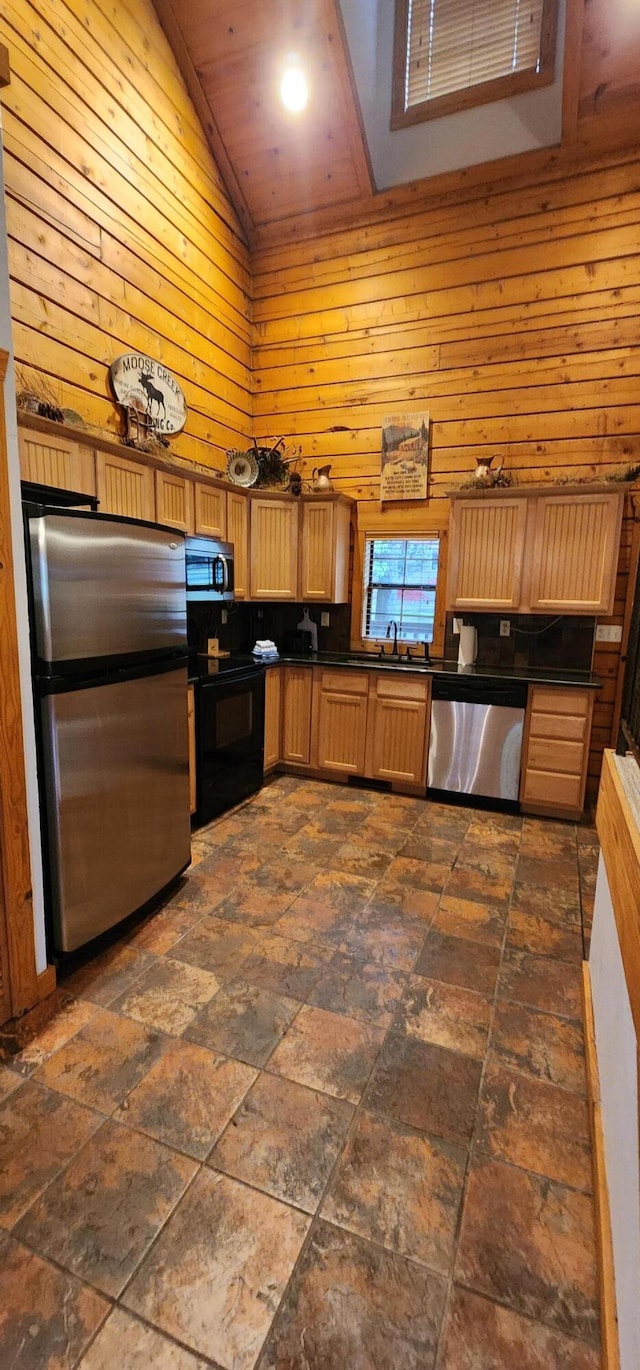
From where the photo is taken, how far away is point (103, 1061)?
162 centimetres

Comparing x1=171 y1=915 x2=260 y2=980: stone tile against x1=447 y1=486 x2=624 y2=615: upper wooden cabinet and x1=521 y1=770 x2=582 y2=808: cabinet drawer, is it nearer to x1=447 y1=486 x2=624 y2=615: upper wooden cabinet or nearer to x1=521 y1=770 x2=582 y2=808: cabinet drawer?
x1=521 y1=770 x2=582 y2=808: cabinet drawer

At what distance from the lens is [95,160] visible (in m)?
2.95

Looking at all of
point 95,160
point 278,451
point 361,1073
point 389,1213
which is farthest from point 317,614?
point 389,1213

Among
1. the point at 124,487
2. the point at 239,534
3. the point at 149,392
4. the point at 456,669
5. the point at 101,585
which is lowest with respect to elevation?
the point at 456,669

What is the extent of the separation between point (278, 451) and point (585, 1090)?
432 centimetres

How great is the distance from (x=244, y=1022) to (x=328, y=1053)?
0.95ft

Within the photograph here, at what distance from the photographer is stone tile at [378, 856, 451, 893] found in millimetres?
2656

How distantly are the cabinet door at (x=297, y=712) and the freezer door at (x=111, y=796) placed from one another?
5.39ft

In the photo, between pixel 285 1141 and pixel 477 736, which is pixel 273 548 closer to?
pixel 477 736

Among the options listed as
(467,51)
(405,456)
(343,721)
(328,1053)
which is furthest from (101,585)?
(467,51)

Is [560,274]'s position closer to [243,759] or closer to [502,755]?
[502,755]

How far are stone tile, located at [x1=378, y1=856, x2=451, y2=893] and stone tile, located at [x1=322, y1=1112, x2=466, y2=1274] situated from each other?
1.24 metres

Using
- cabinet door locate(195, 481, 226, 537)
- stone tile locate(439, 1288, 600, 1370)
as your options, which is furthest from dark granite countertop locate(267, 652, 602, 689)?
stone tile locate(439, 1288, 600, 1370)

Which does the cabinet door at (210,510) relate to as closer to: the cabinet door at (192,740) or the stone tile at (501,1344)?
the cabinet door at (192,740)
